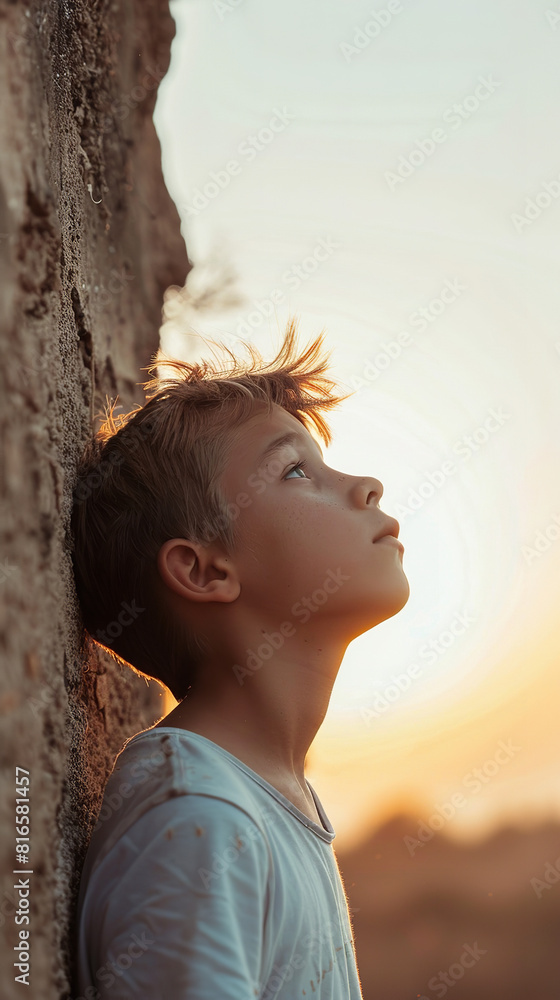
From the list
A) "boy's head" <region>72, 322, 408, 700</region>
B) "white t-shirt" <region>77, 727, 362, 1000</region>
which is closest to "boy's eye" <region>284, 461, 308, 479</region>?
"boy's head" <region>72, 322, 408, 700</region>

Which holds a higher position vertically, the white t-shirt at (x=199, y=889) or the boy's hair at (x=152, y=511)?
the boy's hair at (x=152, y=511)

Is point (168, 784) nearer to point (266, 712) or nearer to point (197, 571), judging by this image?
point (266, 712)

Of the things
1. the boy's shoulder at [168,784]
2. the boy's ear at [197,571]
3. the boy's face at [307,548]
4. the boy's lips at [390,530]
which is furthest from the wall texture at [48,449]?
the boy's lips at [390,530]

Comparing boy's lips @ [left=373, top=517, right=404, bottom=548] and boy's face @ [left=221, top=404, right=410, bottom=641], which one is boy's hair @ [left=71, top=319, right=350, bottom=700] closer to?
boy's face @ [left=221, top=404, right=410, bottom=641]

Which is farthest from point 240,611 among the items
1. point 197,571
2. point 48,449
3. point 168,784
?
point 48,449

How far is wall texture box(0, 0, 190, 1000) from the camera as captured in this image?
3.46 feet

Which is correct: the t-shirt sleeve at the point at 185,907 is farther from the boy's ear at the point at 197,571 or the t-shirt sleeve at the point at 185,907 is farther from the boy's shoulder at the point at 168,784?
the boy's ear at the point at 197,571

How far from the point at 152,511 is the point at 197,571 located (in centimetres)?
16

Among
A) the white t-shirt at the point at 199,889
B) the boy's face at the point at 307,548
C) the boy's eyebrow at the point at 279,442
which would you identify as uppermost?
the boy's eyebrow at the point at 279,442

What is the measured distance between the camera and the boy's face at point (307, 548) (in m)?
1.58

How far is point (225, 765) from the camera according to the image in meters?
1.37

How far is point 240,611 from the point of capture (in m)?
1.60

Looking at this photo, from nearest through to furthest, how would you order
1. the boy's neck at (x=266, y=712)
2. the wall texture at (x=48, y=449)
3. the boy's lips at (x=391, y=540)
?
the wall texture at (x=48, y=449) < the boy's neck at (x=266, y=712) < the boy's lips at (x=391, y=540)

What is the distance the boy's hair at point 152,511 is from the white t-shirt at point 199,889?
0.27 metres
